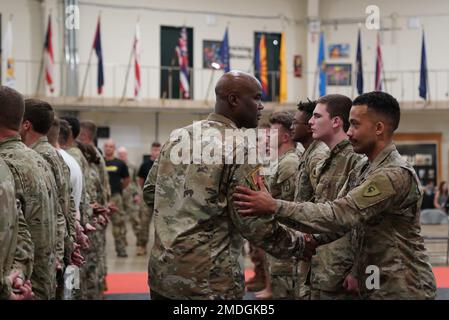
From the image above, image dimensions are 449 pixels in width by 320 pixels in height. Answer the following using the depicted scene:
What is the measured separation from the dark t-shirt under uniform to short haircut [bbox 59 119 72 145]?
3.92m

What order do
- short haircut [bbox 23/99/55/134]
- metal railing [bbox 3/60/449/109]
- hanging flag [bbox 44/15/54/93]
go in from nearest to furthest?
short haircut [bbox 23/99/55/134] < hanging flag [bbox 44/15/54/93] < metal railing [bbox 3/60/449/109]

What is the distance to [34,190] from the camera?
9.80ft

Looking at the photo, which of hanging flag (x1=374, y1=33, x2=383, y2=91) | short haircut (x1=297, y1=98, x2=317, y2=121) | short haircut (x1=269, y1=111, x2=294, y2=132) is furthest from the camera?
hanging flag (x1=374, y1=33, x2=383, y2=91)

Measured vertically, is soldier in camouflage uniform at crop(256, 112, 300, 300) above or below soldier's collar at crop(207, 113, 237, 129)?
below

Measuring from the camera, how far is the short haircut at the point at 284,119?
5.57 meters

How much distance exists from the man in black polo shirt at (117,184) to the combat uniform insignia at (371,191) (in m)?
6.43

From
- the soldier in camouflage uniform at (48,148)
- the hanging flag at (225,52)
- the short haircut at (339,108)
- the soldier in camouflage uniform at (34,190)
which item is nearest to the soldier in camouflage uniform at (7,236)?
the soldier in camouflage uniform at (34,190)

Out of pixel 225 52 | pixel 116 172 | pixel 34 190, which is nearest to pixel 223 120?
pixel 34 190

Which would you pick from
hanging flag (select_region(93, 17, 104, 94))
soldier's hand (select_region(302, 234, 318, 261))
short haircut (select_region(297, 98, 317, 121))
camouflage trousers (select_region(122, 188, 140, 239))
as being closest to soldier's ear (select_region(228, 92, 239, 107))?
soldier's hand (select_region(302, 234, 318, 261))

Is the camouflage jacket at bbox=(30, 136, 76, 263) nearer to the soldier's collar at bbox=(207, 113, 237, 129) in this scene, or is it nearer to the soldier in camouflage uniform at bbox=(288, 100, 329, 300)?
the soldier's collar at bbox=(207, 113, 237, 129)

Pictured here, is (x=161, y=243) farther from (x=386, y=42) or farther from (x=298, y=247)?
(x=386, y=42)

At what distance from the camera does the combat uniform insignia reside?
112 inches
